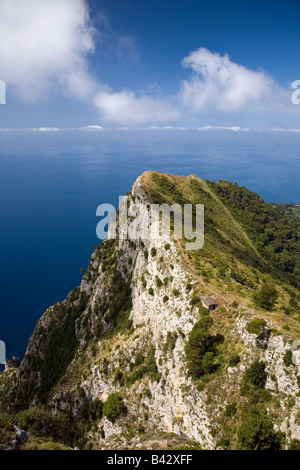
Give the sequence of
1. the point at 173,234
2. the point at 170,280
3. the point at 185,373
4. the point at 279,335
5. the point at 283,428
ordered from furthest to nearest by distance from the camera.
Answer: the point at 173,234 < the point at 170,280 < the point at 185,373 < the point at 279,335 < the point at 283,428

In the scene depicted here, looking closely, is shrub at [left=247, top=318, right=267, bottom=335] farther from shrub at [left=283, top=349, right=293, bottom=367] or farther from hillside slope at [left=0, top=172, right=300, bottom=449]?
shrub at [left=283, top=349, right=293, bottom=367]

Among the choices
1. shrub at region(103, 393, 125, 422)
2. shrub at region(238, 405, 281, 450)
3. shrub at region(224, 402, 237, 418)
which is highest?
shrub at region(238, 405, 281, 450)

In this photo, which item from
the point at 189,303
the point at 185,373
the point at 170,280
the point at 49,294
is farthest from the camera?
the point at 49,294

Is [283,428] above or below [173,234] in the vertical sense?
below

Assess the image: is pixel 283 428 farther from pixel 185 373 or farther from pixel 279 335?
pixel 185 373

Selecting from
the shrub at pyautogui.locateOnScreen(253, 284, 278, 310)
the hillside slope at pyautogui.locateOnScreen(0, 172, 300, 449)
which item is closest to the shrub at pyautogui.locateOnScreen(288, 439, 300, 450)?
the hillside slope at pyautogui.locateOnScreen(0, 172, 300, 449)
